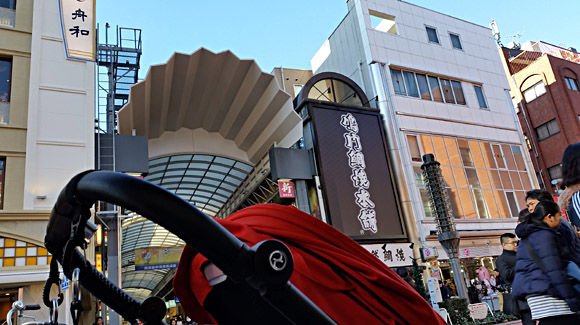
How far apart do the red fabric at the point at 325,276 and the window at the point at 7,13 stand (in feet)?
50.8

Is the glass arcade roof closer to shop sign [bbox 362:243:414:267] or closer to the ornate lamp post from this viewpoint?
shop sign [bbox 362:243:414:267]

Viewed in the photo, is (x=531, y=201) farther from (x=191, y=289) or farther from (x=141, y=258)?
(x=141, y=258)

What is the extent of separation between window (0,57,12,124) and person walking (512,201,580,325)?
14.1m

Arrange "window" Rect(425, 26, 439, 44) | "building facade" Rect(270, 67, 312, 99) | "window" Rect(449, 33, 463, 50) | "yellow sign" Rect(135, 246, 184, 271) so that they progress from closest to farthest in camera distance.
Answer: "yellow sign" Rect(135, 246, 184, 271)
"window" Rect(425, 26, 439, 44)
"window" Rect(449, 33, 463, 50)
"building facade" Rect(270, 67, 312, 99)

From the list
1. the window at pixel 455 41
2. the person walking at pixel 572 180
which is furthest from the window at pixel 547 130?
the person walking at pixel 572 180

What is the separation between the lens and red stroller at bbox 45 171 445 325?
922 mm

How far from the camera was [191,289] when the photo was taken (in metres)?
1.51

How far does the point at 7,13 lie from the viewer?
13.5m

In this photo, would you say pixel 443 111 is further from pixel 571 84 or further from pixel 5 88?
pixel 5 88

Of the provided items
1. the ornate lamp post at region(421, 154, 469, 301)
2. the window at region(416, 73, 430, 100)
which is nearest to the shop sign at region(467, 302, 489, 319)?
the ornate lamp post at region(421, 154, 469, 301)

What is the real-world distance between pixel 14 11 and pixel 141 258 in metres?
11.2

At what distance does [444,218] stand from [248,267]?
1468cm

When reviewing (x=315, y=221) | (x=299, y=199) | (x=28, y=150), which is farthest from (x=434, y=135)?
(x=315, y=221)

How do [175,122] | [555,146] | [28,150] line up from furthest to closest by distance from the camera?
1. [555,146]
2. [175,122]
3. [28,150]
